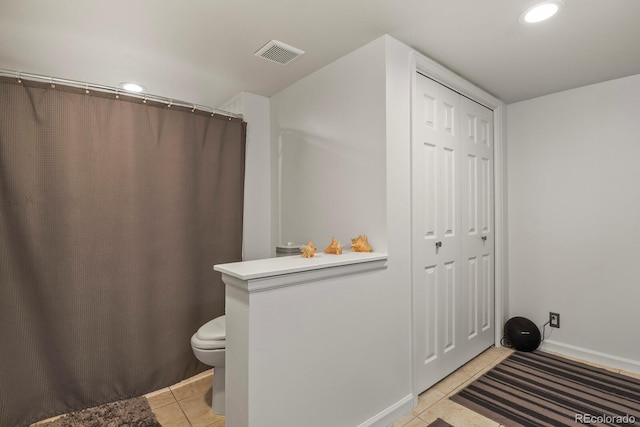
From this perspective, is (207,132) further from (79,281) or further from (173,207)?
(79,281)

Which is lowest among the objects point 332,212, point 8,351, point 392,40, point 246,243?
A: point 8,351

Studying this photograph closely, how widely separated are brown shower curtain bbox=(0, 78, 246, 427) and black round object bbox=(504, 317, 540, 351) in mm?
2435

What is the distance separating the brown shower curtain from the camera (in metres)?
1.70

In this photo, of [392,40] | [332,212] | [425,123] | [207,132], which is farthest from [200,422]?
[392,40]

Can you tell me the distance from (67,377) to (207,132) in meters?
1.78

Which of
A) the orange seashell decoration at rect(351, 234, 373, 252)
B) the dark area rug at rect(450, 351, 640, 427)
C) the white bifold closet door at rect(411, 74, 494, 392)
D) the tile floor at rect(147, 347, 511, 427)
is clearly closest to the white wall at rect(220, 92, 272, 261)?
the tile floor at rect(147, 347, 511, 427)

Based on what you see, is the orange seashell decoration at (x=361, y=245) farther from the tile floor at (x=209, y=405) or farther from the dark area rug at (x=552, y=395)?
the dark area rug at (x=552, y=395)

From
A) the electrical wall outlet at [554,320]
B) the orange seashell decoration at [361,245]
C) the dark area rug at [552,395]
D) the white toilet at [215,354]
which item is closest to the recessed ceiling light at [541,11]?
the orange seashell decoration at [361,245]

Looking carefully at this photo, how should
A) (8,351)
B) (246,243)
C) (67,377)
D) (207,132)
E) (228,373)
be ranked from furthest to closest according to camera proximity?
(246,243), (207,132), (67,377), (8,351), (228,373)

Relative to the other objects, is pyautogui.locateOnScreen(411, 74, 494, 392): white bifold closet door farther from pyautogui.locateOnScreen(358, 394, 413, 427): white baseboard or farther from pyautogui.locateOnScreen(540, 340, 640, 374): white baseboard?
pyautogui.locateOnScreen(540, 340, 640, 374): white baseboard

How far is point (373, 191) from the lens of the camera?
1.79 m

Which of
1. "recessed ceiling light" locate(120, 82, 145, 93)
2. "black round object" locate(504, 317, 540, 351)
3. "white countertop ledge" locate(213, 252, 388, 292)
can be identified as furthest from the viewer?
"black round object" locate(504, 317, 540, 351)

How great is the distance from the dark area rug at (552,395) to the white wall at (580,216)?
30 cm

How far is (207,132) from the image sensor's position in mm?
2303
